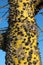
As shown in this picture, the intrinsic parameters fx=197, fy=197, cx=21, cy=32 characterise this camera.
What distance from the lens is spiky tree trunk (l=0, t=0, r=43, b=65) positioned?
7.53 feet

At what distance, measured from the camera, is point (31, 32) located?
2414 mm

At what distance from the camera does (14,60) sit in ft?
7.55

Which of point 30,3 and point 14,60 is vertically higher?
point 30,3

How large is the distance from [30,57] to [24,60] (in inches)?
3.1

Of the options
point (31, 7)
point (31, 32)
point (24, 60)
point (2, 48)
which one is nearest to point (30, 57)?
point (24, 60)

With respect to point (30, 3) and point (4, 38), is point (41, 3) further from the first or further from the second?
point (4, 38)

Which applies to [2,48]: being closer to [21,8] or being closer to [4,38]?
[4,38]

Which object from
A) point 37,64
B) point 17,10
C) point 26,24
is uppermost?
point 17,10

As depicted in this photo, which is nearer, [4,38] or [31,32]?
[31,32]

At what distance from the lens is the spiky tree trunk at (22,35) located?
229cm

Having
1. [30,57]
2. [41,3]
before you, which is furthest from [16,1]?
[30,57]

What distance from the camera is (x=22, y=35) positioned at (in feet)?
7.79

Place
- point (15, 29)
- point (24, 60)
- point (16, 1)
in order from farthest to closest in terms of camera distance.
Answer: point (16, 1)
point (15, 29)
point (24, 60)

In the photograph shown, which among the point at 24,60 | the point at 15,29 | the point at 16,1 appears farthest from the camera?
the point at 16,1
